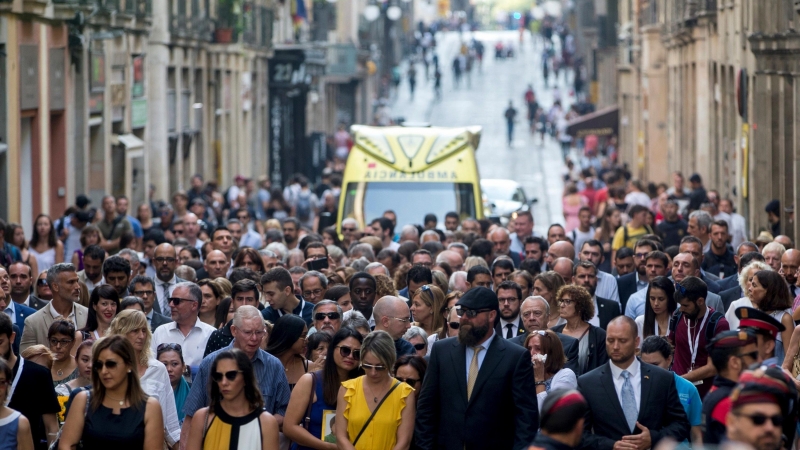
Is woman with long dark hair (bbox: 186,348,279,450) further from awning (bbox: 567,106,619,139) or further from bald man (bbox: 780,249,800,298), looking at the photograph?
awning (bbox: 567,106,619,139)

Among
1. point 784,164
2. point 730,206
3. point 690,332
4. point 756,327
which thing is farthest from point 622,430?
point 784,164

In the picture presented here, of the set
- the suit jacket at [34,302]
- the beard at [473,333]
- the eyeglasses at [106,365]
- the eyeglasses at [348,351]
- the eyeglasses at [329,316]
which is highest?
the beard at [473,333]

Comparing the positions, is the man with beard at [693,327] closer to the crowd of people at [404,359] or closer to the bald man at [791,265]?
the crowd of people at [404,359]

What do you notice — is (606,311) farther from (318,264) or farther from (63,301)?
(63,301)

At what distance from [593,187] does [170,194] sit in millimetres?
9480

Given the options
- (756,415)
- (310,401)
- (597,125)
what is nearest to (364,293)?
(310,401)

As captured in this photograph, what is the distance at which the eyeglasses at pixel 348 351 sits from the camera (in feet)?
29.3

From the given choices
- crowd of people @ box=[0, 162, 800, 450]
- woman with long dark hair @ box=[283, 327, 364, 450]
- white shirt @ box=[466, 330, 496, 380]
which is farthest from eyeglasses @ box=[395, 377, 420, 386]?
white shirt @ box=[466, 330, 496, 380]

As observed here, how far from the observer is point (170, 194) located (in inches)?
1374

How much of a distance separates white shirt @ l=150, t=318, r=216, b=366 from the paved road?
2400cm

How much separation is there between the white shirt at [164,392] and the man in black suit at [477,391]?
1.39 meters

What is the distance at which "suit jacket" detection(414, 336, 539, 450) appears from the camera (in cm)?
857

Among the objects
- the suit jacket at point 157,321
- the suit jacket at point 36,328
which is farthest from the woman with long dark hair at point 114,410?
the suit jacket at point 157,321

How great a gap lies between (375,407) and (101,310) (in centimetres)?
314
